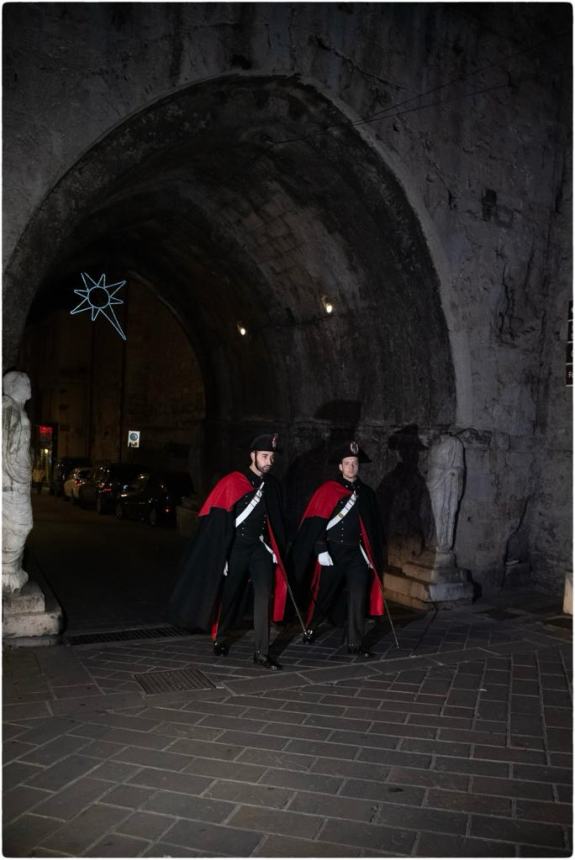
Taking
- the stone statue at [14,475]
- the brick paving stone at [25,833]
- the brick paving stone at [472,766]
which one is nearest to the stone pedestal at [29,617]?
the stone statue at [14,475]

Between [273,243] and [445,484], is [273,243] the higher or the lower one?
the higher one

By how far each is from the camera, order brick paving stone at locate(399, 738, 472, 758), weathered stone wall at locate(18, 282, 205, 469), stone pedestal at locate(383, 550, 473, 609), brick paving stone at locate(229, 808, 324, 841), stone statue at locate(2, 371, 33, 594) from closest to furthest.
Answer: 1. brick paving stone at locate(229, 808, 324, 841)
2. brick paving stone at locate(399, 738, 472, 758)
3. stone statue at locate(2, 371, 33, 594)
4. stone pedestal at locate(383, 550, 473, 609)
5. weathered stone wall at locate(18, 282, 205, 469)

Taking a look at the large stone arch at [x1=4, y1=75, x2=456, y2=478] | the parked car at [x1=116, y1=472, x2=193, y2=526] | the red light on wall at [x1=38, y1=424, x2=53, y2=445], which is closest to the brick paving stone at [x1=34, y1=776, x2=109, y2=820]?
the large stone arch at [x1=4, y1=75, x2=456, y2=478]

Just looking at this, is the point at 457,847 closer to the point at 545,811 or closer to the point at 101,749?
the point at 545,811

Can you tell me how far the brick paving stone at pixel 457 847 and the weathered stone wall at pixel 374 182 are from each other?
211 inches

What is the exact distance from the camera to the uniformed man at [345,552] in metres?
7.02

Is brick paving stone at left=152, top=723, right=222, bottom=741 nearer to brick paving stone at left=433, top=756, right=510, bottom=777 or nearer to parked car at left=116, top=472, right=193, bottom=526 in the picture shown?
brick paving stone at left=433, top=756, right=510, bottom=777

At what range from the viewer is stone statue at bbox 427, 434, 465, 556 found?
361 inches

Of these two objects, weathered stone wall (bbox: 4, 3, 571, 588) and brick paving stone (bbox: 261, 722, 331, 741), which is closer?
brick paving stone (bbox: 261, 722, 331, 741)

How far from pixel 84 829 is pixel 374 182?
24.3ft

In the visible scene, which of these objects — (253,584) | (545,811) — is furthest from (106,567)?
(545,811)

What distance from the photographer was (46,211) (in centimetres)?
690

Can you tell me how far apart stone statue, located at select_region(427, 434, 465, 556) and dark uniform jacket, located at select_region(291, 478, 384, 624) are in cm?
194

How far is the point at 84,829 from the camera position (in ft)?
12.3
